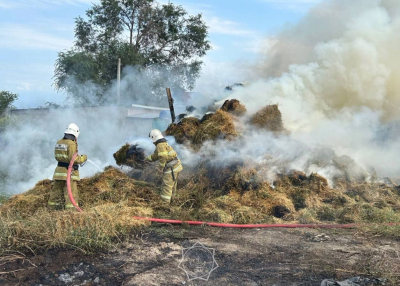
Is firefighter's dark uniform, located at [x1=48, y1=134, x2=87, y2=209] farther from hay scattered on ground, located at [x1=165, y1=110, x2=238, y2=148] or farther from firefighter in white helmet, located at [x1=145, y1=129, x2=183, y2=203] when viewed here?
hay scattered on ground, located at [x1=165, y1=110, x2=238, y2=148]

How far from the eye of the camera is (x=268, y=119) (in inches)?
401

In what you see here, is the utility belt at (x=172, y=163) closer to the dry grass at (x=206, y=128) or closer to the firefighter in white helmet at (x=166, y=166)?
the firefighter in white helmet at (x=166, y=166)

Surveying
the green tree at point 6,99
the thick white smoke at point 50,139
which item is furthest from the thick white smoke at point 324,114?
the green tree at point 6,99

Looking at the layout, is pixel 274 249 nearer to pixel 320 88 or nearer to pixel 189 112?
pixel 189 112

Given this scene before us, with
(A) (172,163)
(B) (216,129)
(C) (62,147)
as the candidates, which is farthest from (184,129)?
(C) (62,147)

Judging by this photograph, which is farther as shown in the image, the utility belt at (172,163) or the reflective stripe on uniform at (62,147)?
the utility belt at (172,163)

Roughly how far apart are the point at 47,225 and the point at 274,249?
3.47 meters

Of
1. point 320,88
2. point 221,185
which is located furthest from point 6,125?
point 320,88

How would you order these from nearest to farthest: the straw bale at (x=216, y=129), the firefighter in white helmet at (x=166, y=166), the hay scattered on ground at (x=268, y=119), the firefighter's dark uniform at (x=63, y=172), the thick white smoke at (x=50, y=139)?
the firefighter's dark uniform at (x=63, y=172), the firefighter in white helmet at (x=166, y=166), the straw bale at (x=216, y=129), the hay scattered on ground at (x=268, y=119), the thick white smoke at (x=50, y=139)

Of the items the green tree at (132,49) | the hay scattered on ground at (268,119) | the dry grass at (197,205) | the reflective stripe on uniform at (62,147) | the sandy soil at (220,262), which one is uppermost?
the green tree at (132,49)

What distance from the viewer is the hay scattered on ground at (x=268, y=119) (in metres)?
10.1

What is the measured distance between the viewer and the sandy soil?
14.8 feet

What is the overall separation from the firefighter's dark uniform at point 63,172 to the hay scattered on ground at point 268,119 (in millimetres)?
4697

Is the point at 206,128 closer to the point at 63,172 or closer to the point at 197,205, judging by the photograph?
the point at 197,205
